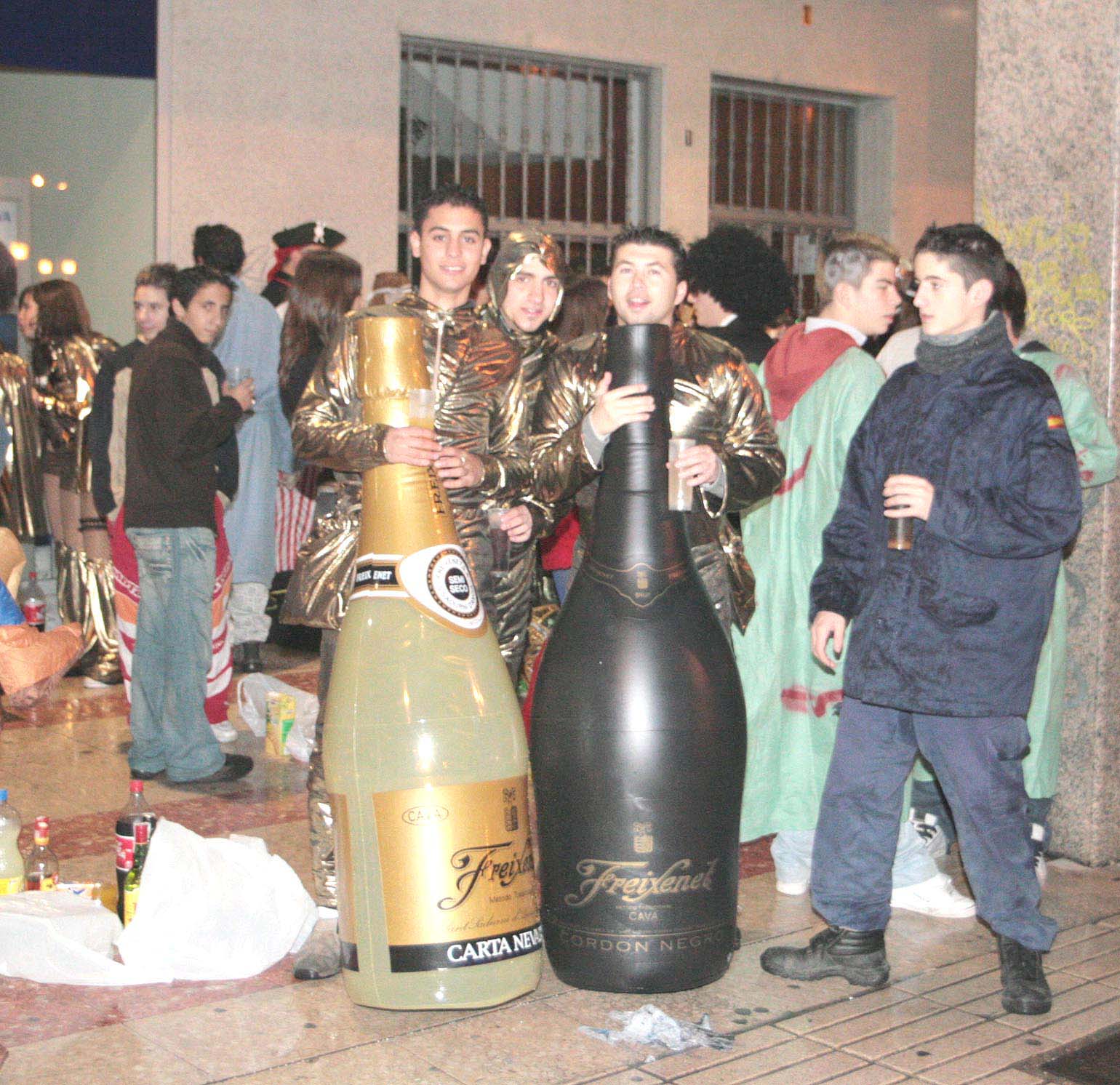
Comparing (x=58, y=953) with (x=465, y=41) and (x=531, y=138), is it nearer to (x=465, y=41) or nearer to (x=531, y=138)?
(x=465, y=41)

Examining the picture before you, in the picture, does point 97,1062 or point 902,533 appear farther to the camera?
point 902,533

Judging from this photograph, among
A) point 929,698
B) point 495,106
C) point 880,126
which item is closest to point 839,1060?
point 929,698

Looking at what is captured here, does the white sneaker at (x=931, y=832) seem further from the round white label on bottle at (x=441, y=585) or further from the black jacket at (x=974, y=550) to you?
the round white label on bottle at (x=441, y=585)

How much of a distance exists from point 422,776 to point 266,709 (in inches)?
124

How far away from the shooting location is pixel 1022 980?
3.43m

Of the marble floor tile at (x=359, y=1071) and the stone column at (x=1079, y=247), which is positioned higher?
the stone column at (x=1079, y=247)

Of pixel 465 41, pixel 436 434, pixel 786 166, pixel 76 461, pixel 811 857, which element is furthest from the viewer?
pixel 786 166

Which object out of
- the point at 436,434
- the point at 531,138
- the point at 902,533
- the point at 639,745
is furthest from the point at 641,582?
the point at 531,138

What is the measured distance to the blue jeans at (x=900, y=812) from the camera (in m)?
3.42

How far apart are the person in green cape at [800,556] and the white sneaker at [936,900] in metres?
0.14

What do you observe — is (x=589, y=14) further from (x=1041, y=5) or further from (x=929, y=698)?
(x=929, y=698)

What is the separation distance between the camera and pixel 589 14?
10805mm

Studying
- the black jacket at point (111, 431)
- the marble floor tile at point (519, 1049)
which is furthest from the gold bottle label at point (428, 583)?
the black jacket at point (111, 431)

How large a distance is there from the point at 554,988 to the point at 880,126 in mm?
10433
